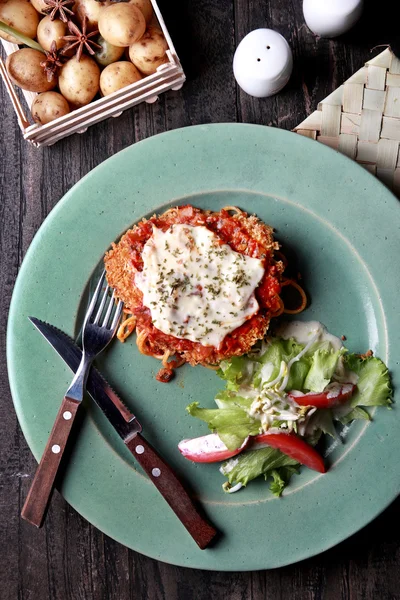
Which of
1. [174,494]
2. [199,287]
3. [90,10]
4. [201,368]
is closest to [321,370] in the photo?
[201,368]

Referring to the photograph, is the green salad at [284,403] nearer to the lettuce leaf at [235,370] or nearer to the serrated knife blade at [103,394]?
the lettuce leaf at [235,370]

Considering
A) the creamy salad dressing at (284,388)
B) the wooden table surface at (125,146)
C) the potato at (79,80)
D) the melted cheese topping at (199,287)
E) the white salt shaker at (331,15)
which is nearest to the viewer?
the melted cheese topping at (199,287)

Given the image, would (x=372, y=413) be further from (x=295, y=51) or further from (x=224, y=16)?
(x=224, y=16)

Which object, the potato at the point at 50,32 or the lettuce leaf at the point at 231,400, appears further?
the potato at the point at 50,32

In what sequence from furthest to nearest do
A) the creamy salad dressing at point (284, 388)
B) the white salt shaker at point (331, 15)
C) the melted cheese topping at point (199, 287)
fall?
the white salt shaker at point (331, 15)
the creamy salad dressing at point (284, 388)
the melted cheese topping at point (199, 287)

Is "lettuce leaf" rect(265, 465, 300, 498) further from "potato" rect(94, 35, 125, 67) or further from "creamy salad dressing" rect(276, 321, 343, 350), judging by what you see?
"potato" rect(94, 35, 125, 67)

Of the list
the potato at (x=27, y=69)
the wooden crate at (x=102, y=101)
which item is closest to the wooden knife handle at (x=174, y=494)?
the wooden crate at (x=102, y=101)

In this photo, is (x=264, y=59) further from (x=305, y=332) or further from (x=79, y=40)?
(x=305, y=332)

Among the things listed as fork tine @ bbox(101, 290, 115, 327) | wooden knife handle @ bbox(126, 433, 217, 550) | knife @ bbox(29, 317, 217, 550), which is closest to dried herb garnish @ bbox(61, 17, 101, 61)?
fork tine @ bbox(101, 290, 115, 327)
